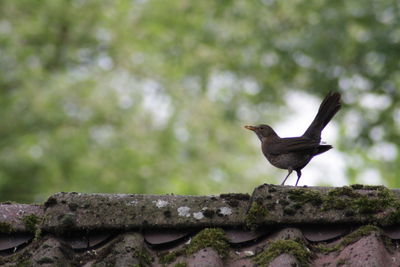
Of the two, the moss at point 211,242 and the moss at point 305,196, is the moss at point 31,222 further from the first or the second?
the moss at point 305,196

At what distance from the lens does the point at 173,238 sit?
3016 millimetres

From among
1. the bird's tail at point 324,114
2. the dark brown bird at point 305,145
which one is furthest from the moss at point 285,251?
the bird's tail at point 324,114

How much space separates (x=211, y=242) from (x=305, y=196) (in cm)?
45

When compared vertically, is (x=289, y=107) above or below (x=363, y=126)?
above

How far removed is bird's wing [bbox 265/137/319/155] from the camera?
5.67 m

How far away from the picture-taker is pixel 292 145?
5.76 metres

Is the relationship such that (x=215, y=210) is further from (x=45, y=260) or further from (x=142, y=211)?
(x=45, y=260)

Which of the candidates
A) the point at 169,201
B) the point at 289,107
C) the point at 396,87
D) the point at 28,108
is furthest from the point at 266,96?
the point at 169,201

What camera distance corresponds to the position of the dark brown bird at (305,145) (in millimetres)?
5609

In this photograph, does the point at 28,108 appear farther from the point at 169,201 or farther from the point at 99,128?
the point at 169,201

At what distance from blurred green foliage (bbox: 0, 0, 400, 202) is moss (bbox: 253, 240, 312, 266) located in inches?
312

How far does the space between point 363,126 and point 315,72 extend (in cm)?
121

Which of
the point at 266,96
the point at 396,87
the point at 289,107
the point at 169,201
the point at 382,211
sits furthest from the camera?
the point at 289,107

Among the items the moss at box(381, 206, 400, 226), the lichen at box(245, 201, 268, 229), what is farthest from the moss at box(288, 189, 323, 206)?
the moss at box(381, 206, 400, 226)
